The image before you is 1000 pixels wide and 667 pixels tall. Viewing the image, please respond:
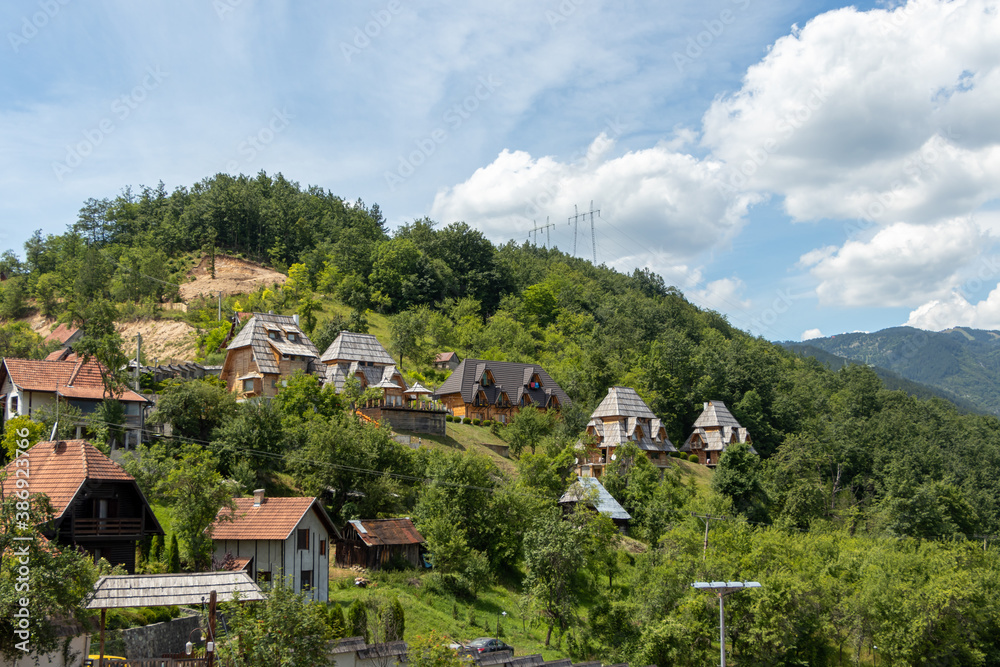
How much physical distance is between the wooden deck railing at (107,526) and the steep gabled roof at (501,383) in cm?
4229

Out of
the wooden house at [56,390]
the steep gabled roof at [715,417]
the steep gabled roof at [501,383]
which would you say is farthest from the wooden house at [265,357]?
the steep gabled roof at [715,417]

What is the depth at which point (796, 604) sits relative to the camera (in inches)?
1558

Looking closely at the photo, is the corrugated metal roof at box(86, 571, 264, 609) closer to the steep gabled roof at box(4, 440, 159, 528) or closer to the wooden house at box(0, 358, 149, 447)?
the steep gabled roof at box(4, 440, 159, 528)

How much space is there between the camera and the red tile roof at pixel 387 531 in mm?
41062

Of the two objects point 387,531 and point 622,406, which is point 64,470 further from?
point 622,406

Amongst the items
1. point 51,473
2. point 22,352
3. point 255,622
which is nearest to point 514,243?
point 22,352

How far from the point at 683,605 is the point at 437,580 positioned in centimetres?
1208

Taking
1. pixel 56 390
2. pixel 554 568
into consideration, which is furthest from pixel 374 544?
pixel 56 390

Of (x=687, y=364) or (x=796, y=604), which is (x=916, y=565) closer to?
(x=796, y=604)

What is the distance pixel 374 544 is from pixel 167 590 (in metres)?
18.9

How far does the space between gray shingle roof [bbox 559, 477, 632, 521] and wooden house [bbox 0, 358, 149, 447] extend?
26.5 meters

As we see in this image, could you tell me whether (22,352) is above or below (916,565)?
above

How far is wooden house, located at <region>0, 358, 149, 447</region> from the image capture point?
4538 cm

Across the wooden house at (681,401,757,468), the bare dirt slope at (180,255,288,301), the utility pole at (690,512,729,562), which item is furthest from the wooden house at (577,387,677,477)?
the bare dirt slope at (180,255,288,301)
